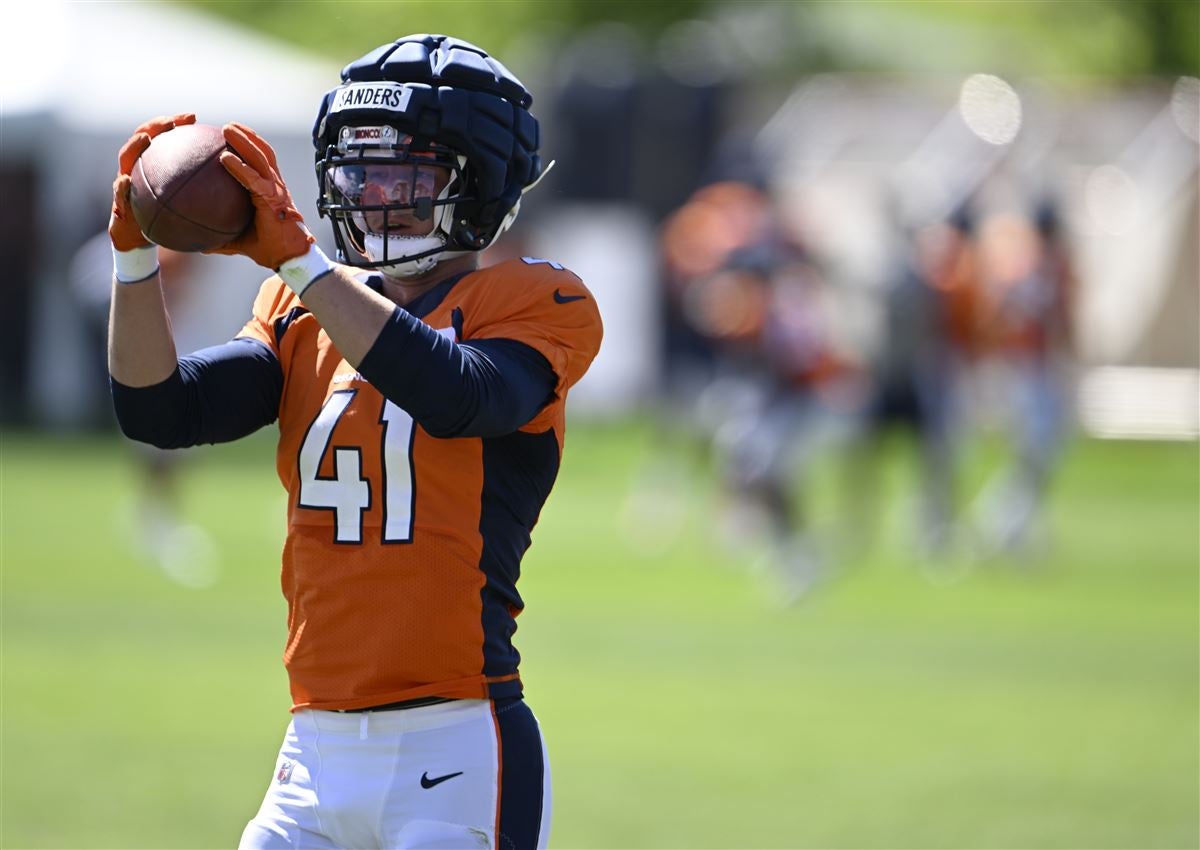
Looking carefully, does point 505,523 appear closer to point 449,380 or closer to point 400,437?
point 400,437

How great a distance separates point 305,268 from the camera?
9.78 feet

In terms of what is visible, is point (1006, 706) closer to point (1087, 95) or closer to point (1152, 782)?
point (1152, 782)

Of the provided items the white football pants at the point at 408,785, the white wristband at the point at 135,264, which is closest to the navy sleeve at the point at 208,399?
the white wristband at the point at 135,264

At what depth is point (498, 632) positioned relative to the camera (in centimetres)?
331

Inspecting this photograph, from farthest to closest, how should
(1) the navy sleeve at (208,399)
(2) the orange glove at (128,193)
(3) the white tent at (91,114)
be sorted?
(3) the white tent at (91,114)
(1) the navy sleeve at (208,399)
(2) the orange glove at (128,193)

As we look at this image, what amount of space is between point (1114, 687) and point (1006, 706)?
2.49 feet

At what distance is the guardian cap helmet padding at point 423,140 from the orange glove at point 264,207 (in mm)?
240

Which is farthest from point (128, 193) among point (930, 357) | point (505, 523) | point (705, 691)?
point (930, 357)

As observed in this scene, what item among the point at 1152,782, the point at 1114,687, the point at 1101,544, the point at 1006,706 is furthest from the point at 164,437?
the point at 1101,544

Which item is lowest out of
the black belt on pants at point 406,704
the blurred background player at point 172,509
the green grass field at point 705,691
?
the green grass field at point 705,691

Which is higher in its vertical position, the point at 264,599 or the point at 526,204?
the point at 526,204

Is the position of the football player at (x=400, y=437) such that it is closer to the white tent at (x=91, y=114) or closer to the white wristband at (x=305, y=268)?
the white wristband at (x=305, y=268)

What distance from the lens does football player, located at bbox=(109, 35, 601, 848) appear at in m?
3.15

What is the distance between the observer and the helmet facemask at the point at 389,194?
10.9 feet
